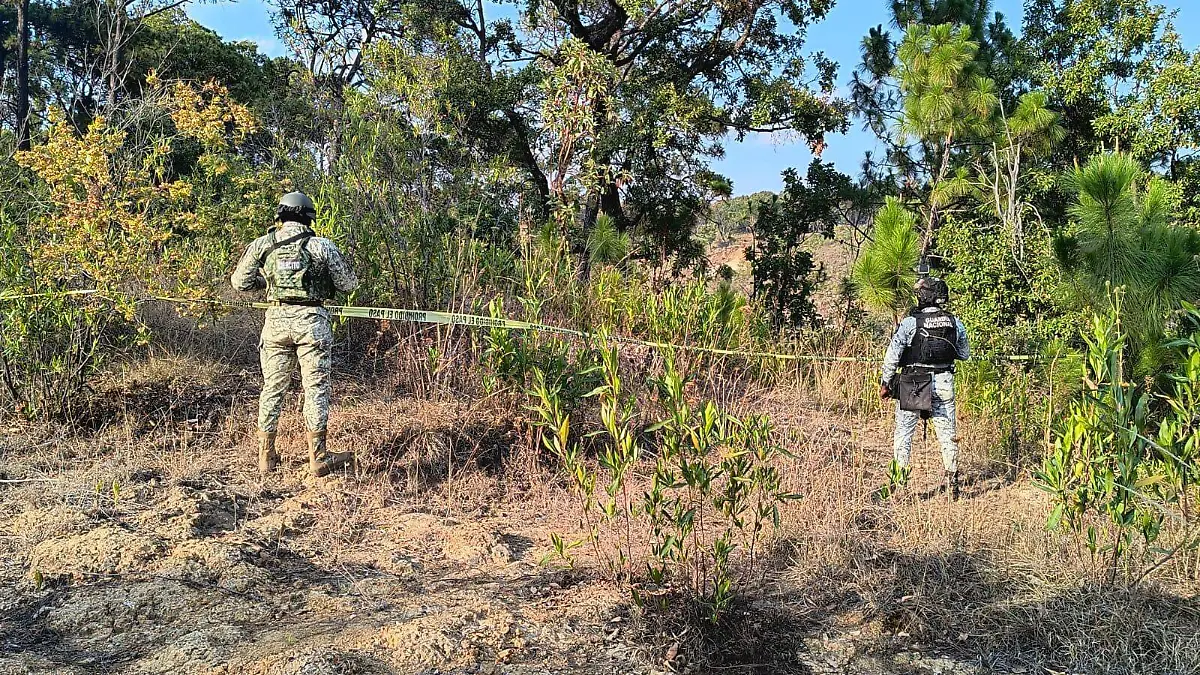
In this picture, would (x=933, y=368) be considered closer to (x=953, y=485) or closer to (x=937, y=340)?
(x=937, y=340)

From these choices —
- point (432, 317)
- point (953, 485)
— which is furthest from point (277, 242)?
point (953, 485)

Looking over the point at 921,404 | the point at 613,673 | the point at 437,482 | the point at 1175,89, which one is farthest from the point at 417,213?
the point at 1175,89

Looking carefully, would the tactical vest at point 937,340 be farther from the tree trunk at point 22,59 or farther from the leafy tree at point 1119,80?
the tree trunk at point 22,59

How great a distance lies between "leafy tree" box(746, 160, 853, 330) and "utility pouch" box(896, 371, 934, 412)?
429cm

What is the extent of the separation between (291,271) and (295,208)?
0.38m

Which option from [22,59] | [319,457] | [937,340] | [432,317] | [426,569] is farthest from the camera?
[22,59]

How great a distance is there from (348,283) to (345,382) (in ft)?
4.35

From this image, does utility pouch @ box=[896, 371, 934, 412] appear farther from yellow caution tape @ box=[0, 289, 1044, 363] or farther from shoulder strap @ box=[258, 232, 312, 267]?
shoulder strap @ box=[258, 232, 312, 267]

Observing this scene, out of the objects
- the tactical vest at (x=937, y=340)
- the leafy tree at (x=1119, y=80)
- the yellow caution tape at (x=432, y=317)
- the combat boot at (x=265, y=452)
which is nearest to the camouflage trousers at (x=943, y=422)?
the tactical vest at (x=937, y=340)

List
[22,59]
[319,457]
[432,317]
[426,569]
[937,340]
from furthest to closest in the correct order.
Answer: [22,59], [432,317], [937,340], [319,457], [426,569]

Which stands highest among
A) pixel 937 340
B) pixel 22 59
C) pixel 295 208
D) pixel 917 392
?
pixel 22 59

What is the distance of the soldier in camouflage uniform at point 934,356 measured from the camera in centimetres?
480

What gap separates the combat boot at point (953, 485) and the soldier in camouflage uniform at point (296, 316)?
3.48 metres

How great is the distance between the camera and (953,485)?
4.71 m
